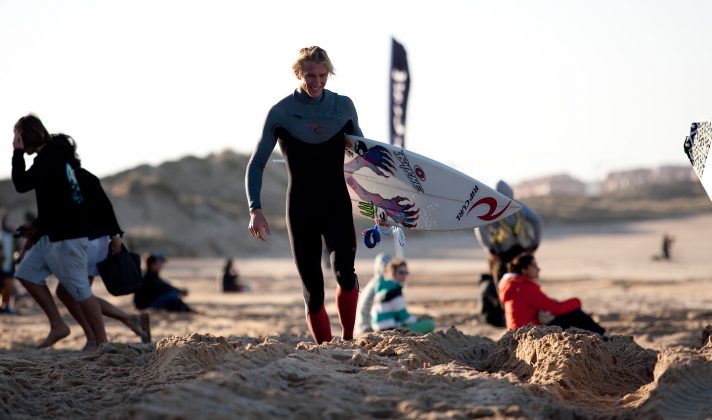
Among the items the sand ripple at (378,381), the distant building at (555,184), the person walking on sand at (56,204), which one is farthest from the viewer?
the distant building at (555,184)

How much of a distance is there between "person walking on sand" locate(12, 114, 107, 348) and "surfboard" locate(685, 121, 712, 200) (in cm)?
395

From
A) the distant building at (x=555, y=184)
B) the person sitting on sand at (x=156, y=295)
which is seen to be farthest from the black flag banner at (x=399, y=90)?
the distant building at (x=555, y=184)

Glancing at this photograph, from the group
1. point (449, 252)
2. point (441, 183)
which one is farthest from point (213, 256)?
point (441, 183)

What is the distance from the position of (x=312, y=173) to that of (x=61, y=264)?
218 centimetres

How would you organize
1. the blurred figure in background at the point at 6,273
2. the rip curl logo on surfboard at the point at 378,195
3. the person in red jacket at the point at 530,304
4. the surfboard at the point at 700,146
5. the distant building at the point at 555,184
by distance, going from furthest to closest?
the distant building at the point at 555,184
the blurred figure in background at the point at 6,273
the person in red jacket at the point at 530,304
the rip curl logo on surfboard at the point at 378,195
the surfboard at the point at 700,146

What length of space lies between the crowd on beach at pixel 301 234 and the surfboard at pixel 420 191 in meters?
0.41

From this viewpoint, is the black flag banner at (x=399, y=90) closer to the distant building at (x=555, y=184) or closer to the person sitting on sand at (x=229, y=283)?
the person sitting on sand at (x=229, y=283)

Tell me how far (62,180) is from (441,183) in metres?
2.57

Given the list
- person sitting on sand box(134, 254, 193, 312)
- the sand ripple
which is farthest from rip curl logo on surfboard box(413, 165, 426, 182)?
person sitting on sand box(134, 254, 193, 312)

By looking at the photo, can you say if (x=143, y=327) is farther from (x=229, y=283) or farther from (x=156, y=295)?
(x=229, y=283)

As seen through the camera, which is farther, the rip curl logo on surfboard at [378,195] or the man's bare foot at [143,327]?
the man's bare foot at [143,327]

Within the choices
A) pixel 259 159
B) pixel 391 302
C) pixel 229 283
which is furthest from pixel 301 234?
pixel 229 283

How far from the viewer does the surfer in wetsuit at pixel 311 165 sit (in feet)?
17.8

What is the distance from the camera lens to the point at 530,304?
6973mm
